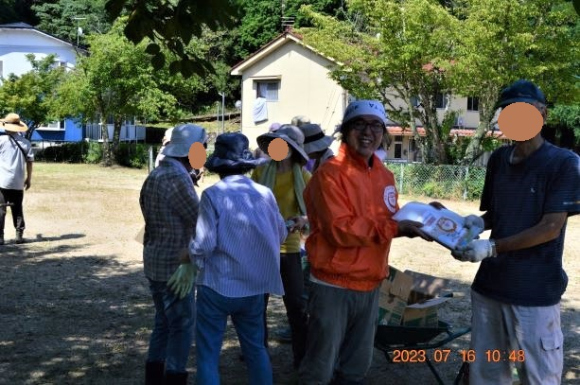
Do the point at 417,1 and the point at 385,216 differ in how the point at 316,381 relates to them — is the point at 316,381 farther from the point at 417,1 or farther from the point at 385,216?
the point at 417,1

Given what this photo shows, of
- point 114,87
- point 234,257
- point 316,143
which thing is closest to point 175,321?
point 234,257

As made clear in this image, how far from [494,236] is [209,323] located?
1553 millimetres

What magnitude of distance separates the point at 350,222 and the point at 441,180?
1701 cm

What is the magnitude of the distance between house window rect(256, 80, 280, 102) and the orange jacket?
98.3 feet

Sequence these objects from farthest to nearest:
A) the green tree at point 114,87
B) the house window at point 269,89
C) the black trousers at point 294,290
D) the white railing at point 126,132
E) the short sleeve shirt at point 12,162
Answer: the white railing at point 126,132 < the house window at point 269,89 < the green tree at point 114,87 < the short sleeve shirt at point 12,162 < the black trousers at point 294,290

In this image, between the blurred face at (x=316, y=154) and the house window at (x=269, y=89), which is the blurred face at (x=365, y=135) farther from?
the house window at (x=269, y=89)

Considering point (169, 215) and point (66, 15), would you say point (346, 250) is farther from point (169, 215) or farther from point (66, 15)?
point (66, 15)

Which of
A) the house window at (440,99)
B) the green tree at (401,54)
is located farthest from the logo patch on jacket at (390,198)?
the house window at (440,99)

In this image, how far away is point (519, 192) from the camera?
306 centimetres

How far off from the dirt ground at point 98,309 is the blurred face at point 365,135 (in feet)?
6.99

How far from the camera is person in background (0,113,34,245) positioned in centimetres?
931

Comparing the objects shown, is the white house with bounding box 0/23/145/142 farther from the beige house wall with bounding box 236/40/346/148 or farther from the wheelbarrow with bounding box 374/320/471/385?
the wheelbarrow with bounding box 374/320/471/385

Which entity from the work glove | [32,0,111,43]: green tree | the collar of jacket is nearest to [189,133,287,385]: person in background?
the collar of jacket

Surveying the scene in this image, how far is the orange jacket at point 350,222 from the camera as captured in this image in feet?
10.1
